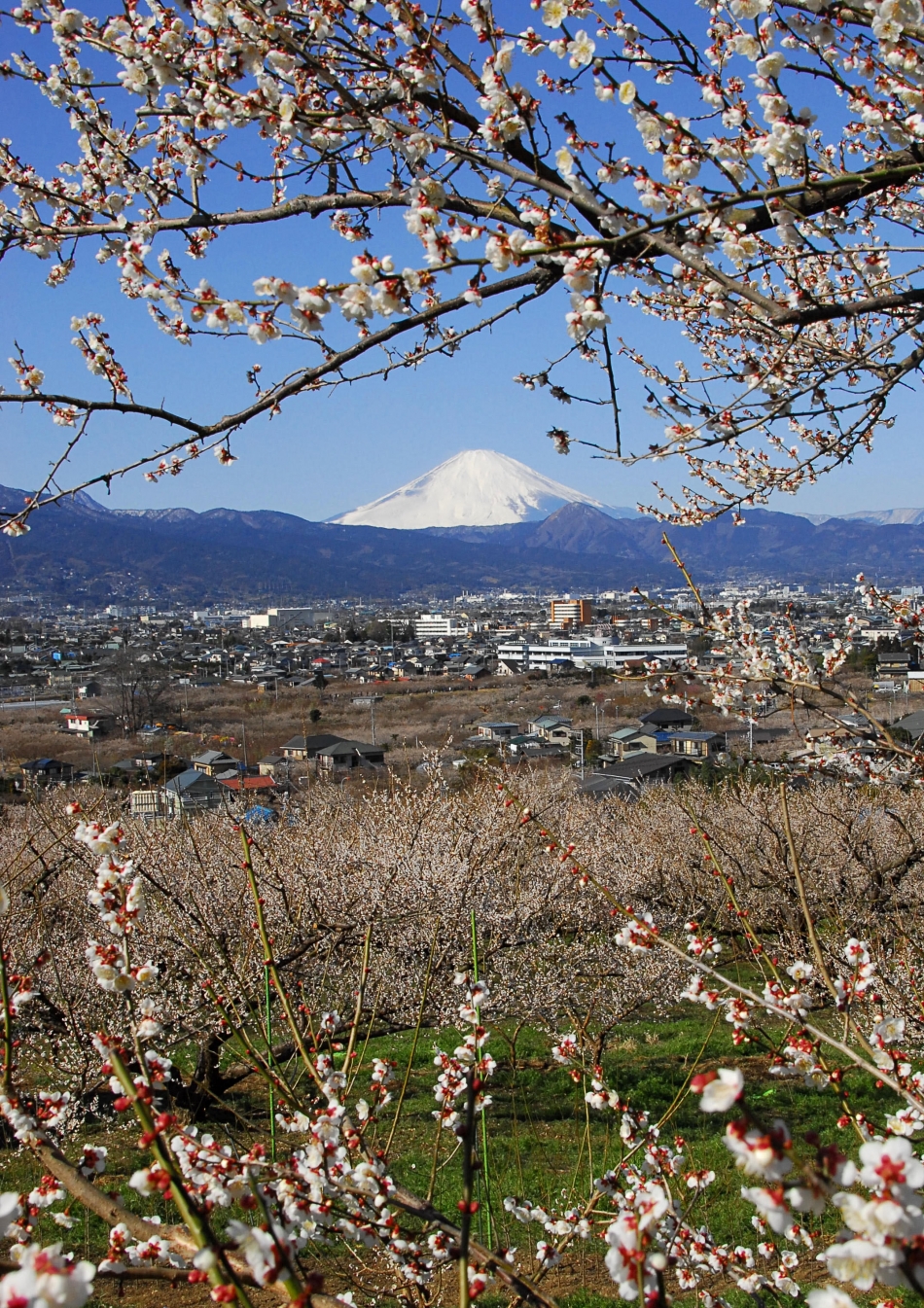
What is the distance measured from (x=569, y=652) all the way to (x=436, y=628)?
2986 cm

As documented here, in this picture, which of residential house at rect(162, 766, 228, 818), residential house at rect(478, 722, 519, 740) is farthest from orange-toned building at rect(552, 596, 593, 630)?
residential house at rect(162, 766, 228, 818)

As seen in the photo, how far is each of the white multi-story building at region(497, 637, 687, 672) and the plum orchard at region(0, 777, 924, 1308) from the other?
3641 cm

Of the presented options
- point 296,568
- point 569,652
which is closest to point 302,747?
point 569,652

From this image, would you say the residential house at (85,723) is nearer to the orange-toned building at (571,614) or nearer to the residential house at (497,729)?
the residential house at (497,729)

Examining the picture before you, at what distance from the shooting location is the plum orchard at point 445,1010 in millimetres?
1226

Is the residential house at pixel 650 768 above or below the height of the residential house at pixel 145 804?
below

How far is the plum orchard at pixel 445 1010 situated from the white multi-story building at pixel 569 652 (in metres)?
36.4

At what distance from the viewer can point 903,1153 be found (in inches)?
37.9

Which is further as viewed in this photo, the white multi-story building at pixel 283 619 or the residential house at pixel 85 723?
the white multi-story building at pixel 283 619

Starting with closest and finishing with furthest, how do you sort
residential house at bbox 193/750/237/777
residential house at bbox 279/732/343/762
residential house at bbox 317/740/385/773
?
residential house at bbox 193/750/237/777 < residential house at bbox 317/740/385/773 < residential house at bbox 279/732/343/762

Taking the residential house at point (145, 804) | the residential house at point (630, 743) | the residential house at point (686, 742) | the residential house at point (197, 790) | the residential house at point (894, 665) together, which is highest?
the residential house at point (894, 665)

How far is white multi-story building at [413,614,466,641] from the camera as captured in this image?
8538 centimetres

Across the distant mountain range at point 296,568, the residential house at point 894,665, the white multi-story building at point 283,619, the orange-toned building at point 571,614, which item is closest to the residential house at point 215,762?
the residential house at point 894,665

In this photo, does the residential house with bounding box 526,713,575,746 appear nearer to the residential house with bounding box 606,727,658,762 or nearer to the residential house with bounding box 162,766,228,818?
the residential house with bounding box 606,727,658,762
